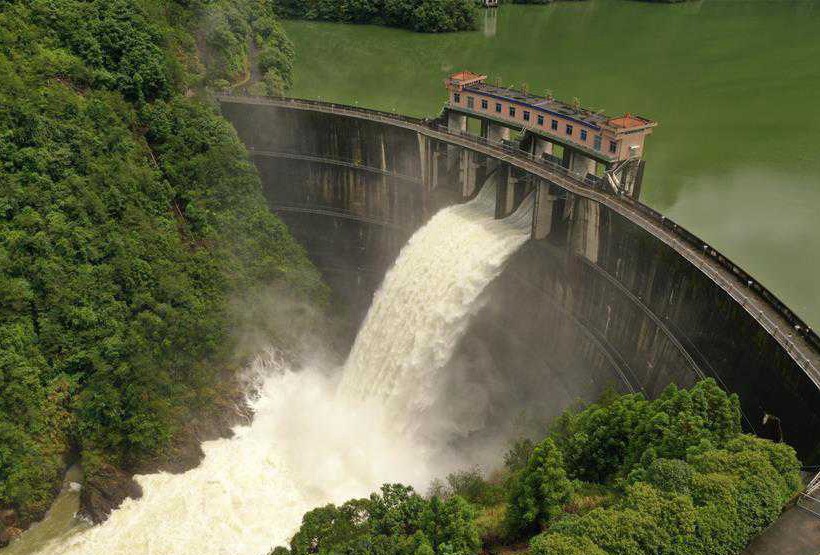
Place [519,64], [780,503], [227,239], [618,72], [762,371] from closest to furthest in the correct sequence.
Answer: [780,503] < [762,371] < [227,239] < [618,72] < [519,64]

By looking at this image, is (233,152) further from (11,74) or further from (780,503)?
(780,503)

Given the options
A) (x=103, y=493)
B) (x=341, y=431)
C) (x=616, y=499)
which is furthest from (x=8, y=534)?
(x=616, y=499)

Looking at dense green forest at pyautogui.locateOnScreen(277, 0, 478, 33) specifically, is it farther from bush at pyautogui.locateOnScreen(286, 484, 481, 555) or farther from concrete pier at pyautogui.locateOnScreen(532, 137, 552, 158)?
bush at pyautogui.locateOnScreen(286, 484, 481, 555)

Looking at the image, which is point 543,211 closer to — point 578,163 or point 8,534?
point 578,163

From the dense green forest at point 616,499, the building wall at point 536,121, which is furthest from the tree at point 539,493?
the building wall at point 536,121

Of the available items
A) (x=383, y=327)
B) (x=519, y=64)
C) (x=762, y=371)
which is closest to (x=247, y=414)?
(x=383, y=327)

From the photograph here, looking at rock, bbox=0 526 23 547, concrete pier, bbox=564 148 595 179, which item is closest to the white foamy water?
rock, bbox=0 526 23 547
